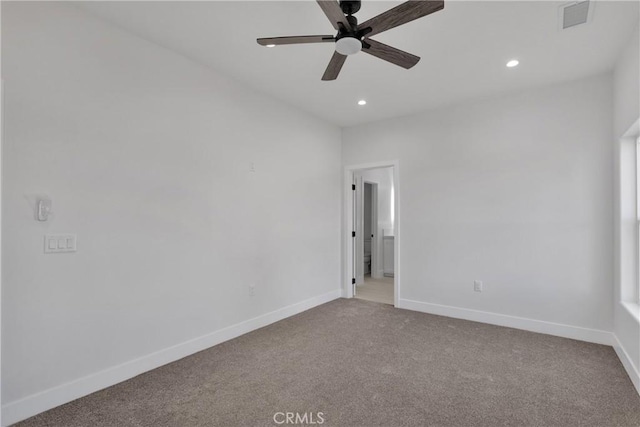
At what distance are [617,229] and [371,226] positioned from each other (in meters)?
4.41

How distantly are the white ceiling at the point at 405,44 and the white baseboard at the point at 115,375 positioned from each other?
2.65 meters

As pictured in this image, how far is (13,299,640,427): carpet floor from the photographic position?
6.63 ft

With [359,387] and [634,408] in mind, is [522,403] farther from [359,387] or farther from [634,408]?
[359,387]

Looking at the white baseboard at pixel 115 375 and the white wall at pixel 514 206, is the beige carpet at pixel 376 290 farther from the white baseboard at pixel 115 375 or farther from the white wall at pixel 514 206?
the white baseboard at pixel 115 375

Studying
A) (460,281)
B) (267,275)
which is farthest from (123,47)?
(460,281)

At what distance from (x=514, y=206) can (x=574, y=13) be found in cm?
201

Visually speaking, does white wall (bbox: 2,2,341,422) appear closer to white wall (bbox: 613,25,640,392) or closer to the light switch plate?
the light switch plate

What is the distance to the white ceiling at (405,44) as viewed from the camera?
7.48ft

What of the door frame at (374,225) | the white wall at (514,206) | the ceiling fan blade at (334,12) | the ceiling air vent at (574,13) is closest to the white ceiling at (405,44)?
the ceiling air vent at (574,13)

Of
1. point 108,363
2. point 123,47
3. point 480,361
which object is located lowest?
point 480,361

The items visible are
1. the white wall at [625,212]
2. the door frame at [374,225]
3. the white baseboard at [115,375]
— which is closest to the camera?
the white baseboard at [115,375]

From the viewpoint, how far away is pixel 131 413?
2.06m

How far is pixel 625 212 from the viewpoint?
9.41 ft

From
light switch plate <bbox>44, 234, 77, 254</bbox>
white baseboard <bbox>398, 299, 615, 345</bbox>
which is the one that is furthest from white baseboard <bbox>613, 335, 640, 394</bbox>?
light switch plate <bbox>44, 234, 77, 254</bbox>
